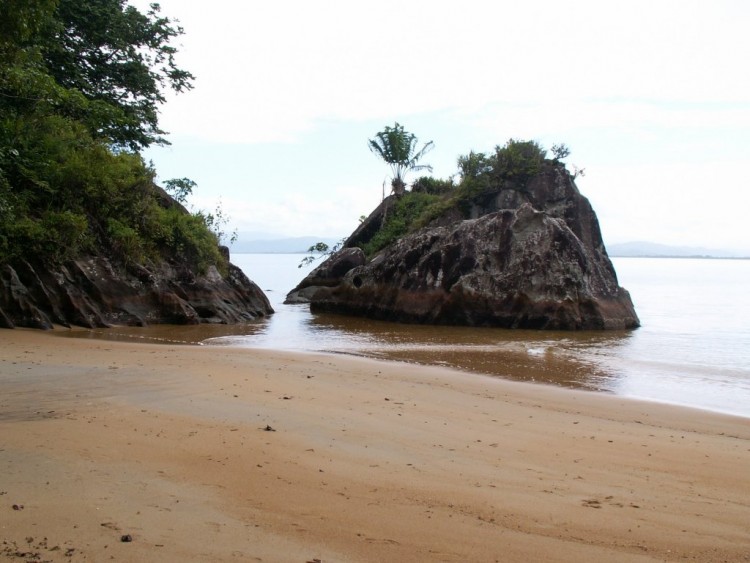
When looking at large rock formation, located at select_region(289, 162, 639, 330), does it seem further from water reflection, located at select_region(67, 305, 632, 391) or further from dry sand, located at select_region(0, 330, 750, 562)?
dry sand, located at select_region(0, 330, 750, 562)

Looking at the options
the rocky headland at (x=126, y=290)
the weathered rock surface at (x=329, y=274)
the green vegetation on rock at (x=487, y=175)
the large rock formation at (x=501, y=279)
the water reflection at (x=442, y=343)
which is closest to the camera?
the water reflection at (x=442, y=343)

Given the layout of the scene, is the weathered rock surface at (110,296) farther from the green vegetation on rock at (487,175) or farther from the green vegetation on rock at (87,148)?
the green vegetation on rock at (487,175)

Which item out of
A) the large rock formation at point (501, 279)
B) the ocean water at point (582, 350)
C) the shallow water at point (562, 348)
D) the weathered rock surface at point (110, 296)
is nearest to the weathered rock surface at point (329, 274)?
the large rock formation at point (501, 279)

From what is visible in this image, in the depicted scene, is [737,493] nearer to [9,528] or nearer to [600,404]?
[600,404]

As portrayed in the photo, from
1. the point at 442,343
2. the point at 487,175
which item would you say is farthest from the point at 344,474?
the point at 487,175

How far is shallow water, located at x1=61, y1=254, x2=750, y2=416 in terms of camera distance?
10016 millimetres

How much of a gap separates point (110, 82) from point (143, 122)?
1599 millimetres

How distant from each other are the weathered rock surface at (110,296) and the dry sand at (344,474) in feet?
18.6

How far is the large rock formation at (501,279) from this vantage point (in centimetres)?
1844

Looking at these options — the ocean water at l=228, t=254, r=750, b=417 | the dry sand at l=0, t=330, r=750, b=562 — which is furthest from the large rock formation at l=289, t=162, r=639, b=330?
the dry sand at l=0, t=330, r=750, b=562

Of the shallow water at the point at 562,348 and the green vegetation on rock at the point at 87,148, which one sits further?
the green vegetation on rock at the point at 87,148

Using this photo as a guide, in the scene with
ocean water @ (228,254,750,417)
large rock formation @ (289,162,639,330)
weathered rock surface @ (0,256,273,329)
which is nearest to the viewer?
ocean water @ (228,254,750,417)

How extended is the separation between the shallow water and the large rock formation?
0.88 meters

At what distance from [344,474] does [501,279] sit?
15.3 metres
